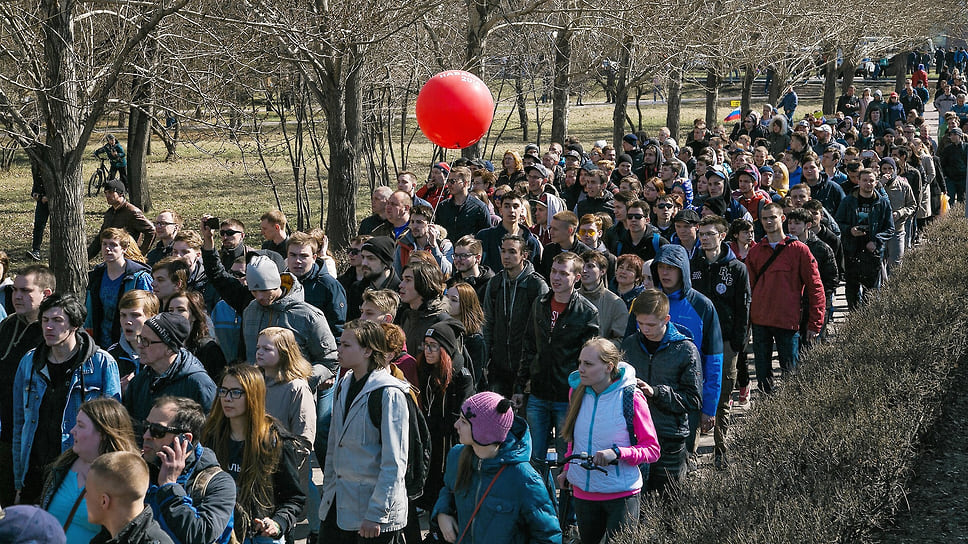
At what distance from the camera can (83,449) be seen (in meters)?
4.58

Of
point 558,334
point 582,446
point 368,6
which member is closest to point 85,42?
point 368,6

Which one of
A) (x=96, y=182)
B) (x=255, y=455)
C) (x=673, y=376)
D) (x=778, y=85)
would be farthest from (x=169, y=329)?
(x=778, y=85)

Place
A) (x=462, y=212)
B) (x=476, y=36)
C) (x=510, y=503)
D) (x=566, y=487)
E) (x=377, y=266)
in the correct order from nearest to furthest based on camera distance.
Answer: (x=510, y=503) → (x=566, y=487) → (x=377, y=266) → (x=462, y=212) → (x=476, y=36)

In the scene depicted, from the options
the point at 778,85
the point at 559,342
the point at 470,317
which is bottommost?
the point at 559,342

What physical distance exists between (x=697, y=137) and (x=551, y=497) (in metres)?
15.7

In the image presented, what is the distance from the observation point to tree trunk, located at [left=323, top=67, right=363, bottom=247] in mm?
14203

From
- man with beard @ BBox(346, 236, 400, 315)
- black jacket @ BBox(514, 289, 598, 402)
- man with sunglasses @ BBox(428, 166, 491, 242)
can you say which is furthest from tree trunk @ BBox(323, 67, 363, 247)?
black jacket @ BBox(514, 289, 598, 402)

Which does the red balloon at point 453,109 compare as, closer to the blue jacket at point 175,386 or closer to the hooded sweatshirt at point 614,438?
the blue jacket at point 175,386

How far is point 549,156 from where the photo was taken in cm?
1579

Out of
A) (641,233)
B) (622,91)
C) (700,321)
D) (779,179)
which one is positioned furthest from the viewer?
(622,91)

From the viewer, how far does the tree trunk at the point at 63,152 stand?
33.9ft

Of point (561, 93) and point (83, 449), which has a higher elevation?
point (561, 93)

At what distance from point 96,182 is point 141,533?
25927 mm

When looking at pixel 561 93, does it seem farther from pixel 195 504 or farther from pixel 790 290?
pixel 195 504
